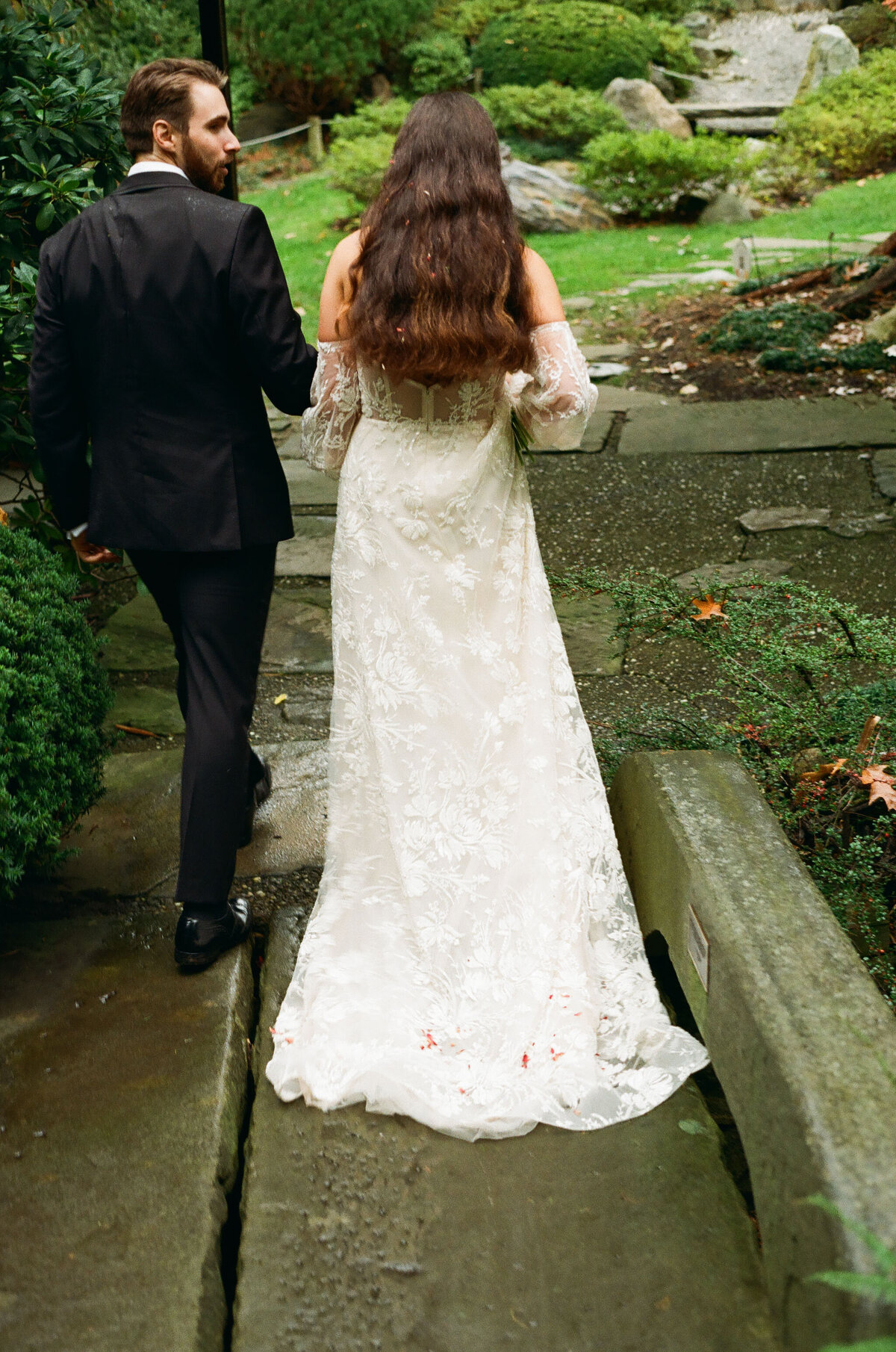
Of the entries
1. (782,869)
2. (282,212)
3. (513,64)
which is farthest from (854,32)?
(782,869)

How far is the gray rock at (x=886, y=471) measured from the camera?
499 cm

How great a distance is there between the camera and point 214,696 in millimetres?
2402

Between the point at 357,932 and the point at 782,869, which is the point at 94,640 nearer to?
the point at 357,932

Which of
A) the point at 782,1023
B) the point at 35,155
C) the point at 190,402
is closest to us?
the point at 782,1023

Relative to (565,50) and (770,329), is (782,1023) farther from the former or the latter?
(565,50)

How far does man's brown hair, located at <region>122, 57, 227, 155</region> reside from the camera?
2.25 metres

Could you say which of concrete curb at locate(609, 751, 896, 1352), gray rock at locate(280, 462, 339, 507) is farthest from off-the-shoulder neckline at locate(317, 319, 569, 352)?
gray rock at locate(280, 462, 339, 507)

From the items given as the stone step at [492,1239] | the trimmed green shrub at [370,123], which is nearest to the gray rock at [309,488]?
the stone step at [492,1239]

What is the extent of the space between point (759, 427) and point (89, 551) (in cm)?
428

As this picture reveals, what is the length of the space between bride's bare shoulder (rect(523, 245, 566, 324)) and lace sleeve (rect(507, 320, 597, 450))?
0.05ft

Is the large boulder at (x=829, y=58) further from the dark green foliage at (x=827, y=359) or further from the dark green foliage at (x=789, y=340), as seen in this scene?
the dark green foliage at (x=827, y=359)

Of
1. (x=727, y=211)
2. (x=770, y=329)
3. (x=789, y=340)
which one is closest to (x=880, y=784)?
(x=789, y=340)

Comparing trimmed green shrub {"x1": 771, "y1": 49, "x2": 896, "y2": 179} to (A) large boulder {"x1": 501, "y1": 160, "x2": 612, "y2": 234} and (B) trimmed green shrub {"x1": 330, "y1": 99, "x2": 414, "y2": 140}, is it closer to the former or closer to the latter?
(A) large boulder {"x1": 501, "y1": 160, "x2": 612, "y2": 234}

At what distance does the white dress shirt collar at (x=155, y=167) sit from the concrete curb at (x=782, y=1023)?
62.4 inches
